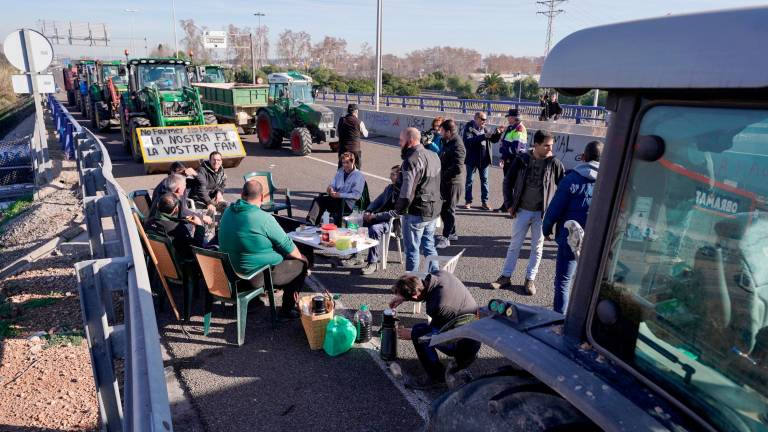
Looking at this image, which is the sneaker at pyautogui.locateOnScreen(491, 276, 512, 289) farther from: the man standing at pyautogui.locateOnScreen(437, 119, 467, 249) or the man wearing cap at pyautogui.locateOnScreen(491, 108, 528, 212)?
the man wearing cap at pyautogui.locateOnScreen(491, 108, 528, 212)

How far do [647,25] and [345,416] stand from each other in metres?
3.25

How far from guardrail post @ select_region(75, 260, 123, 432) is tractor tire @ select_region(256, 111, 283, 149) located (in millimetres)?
13820

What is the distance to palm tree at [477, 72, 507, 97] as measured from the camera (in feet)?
133

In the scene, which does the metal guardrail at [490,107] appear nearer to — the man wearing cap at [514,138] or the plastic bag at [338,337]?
the man wearing cap at [514,138]

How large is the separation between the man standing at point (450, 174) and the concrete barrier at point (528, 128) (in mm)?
4984

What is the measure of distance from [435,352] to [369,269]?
249 cm

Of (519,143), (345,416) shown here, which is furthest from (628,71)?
(519,143)

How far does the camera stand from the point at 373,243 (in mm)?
6203

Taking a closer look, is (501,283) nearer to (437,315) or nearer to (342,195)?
(437,315)

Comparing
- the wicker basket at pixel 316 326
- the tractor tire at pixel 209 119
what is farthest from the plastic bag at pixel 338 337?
→ the tractor tire at pixel 209 119

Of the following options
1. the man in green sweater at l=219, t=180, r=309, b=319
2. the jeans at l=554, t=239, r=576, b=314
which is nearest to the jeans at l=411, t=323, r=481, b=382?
the jeans at l=554, t=239, r=576, b=314

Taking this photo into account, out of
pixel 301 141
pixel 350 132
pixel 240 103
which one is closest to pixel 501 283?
pixel 350 132

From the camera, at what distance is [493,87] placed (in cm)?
4022

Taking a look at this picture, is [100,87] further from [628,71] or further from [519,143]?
[628,71]
